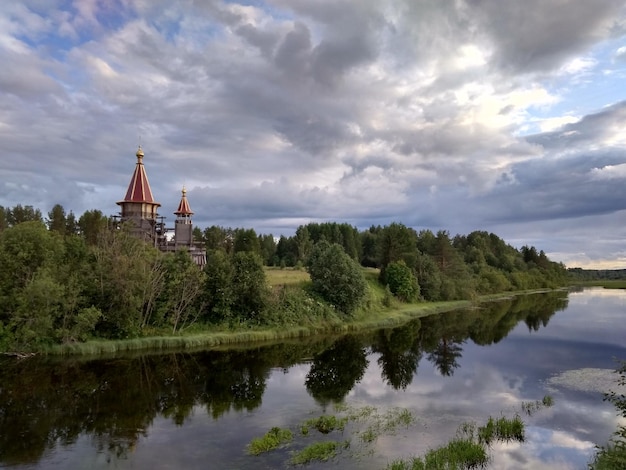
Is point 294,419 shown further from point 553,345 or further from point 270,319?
point 553,345

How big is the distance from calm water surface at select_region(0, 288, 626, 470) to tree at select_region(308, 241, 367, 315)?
40.2 feet

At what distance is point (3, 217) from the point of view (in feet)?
306

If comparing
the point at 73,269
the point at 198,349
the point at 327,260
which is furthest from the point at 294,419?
the point at 327,260

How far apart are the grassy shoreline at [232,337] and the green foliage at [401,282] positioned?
32.5ft

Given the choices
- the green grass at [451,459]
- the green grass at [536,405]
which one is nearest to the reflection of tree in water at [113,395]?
the green grass at [451,459]

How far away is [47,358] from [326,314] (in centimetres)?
3040

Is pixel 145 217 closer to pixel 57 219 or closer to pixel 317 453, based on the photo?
pixel 57 219

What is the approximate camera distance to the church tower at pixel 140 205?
69.3 metres

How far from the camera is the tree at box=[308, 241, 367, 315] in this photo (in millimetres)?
58719

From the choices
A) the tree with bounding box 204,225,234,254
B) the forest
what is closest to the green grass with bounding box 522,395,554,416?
the forest

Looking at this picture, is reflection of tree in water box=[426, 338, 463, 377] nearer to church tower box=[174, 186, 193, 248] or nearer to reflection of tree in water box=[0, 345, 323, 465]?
reflection of tree in water box=[0, 345, 323, 465]

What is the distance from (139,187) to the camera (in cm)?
7075

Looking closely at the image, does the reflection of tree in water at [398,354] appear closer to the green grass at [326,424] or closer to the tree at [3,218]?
the green grass at [326,424]

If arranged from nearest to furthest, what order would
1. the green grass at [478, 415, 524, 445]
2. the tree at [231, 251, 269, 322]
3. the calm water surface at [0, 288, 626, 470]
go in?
the calm water surface at [0, 288, 626, 470] → the green grass at [478, 415, 524, 445] → the tree at [231, 251, 269, 322]
